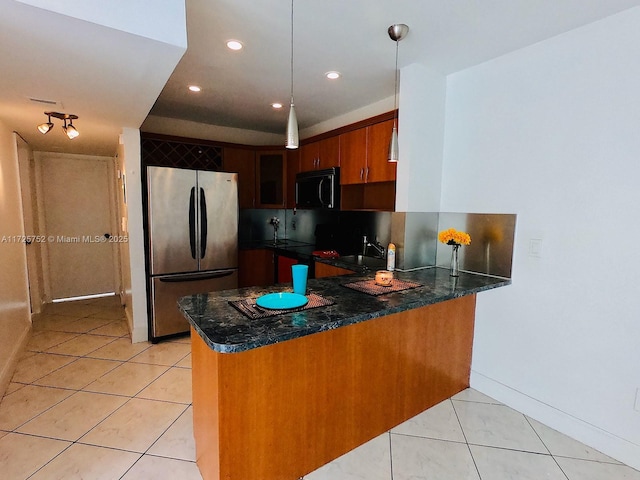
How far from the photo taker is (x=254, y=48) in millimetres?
2096

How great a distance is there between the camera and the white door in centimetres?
448

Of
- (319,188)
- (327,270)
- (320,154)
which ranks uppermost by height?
(320,154)

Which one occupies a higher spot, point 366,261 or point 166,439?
point 366,261

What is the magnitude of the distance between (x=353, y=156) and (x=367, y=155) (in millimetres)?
199

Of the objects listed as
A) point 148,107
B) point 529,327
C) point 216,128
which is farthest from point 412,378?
point 216,128

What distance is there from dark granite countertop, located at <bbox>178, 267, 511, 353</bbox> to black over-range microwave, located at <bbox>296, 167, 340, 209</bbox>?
1204mm

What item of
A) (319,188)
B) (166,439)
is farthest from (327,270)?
(166,439)

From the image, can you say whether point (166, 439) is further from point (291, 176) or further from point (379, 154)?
point (291, 176)

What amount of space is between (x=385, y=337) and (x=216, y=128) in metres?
3.55

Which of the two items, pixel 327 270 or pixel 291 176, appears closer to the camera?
pixel 327 270

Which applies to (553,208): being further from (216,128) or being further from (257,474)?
(216,128)

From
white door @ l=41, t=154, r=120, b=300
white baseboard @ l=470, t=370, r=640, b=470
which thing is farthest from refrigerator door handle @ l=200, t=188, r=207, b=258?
white baseboard @ l=470, t=370, r=640, b=470

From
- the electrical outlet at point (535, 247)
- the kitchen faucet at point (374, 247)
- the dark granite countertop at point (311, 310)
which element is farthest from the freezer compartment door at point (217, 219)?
the electrical outlet at point (535, 247)

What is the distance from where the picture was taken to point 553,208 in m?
2.01
